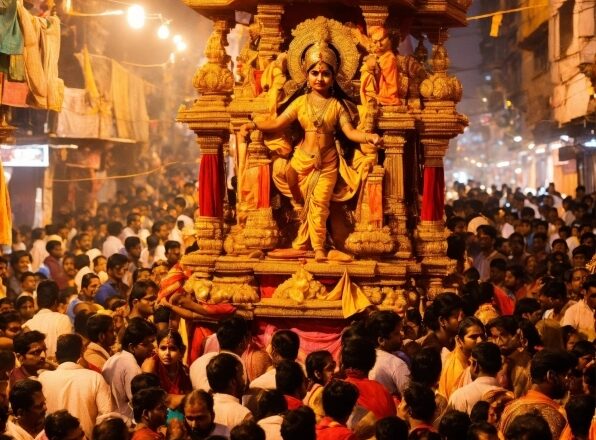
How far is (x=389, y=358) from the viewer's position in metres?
8.68

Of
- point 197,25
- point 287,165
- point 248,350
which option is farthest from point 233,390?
point 197,25

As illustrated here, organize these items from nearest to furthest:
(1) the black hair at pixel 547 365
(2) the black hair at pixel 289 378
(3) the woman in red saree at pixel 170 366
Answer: (1) the black hair at pixel 547 365, (2) the black hair at pixel 289 378, (3) the woman in red saree at pixel 170 366

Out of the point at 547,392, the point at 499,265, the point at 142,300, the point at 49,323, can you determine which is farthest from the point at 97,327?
the point at 499,265

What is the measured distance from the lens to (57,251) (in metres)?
15.7

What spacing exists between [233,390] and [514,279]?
19.7 ft

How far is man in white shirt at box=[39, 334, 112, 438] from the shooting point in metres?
8.00

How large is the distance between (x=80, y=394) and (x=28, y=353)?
2.49ft

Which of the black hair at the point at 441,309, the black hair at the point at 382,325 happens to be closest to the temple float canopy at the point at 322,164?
the black hair at the point at 441,309

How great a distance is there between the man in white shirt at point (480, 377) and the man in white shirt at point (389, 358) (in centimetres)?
77

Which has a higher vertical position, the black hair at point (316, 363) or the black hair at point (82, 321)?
the black hair at point (82, 321)

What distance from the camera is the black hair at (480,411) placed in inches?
279

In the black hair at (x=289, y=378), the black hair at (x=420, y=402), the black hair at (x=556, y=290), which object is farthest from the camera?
the black hair at (x=556, y=290)

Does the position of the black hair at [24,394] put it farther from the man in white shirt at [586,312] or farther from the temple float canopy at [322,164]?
the man in white shirt at [586,312]

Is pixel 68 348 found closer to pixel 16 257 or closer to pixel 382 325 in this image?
pixel 382 325
